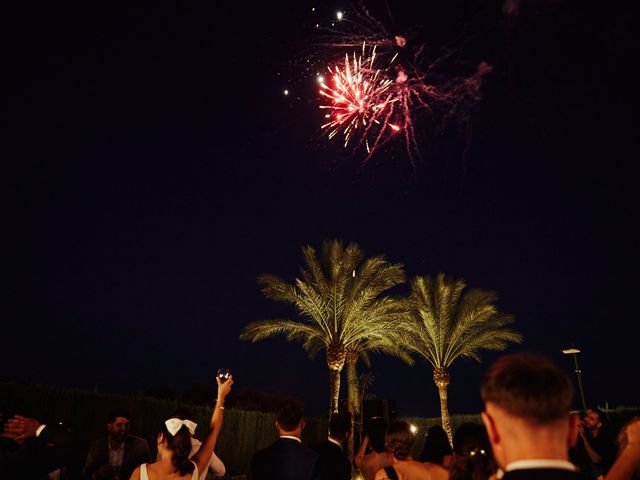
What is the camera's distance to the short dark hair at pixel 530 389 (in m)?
1.48

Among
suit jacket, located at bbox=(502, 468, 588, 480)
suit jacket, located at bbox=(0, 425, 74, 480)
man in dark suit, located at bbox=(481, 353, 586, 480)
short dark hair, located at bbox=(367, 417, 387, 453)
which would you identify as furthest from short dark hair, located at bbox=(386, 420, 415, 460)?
suit jacket, located at bbox=(502, 468, 588, 480)

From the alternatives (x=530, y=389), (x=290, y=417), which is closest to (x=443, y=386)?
(x=290, y=417)

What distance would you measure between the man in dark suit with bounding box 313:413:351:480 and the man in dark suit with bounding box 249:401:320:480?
12.2 inches

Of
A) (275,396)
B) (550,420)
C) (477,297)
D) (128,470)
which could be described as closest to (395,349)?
(477,297)

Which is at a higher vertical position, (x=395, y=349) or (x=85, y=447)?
(x=395, y=349)

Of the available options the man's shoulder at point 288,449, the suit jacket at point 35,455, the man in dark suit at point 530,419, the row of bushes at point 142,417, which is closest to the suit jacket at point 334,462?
the man's shoulder at point 288,449

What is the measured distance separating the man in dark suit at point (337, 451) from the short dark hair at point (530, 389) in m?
3.40

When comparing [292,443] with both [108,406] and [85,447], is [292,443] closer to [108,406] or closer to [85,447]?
[85,447]

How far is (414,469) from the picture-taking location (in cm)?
362

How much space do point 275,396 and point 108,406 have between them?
37051 millimetres

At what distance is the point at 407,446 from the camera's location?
390 cm

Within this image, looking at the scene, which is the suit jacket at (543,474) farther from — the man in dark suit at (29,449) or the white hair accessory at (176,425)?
the white hair accessory at (176,425)

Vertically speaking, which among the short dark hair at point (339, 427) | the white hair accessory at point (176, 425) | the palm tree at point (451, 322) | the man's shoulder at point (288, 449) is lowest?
the man's shoulder at point (288, 449)

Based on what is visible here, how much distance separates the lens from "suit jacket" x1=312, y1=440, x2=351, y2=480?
472 centimetres
